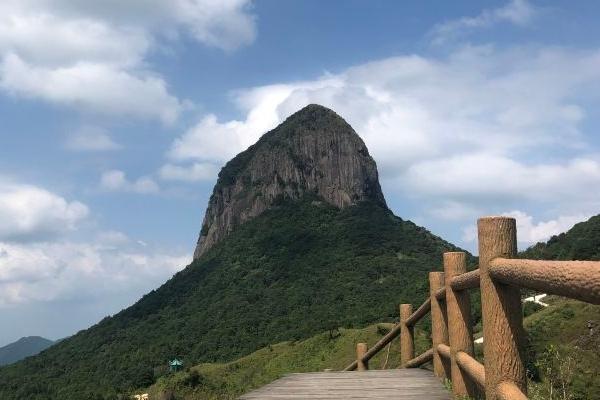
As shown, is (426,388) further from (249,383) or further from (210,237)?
(210,237)

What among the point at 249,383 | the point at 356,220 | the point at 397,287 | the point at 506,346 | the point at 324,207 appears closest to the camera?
the point at 506,346

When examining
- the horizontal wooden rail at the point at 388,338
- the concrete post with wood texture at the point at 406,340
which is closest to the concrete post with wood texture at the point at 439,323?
the concrete post with wood texture at the point at 406,340

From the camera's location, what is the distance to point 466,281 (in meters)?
3.60

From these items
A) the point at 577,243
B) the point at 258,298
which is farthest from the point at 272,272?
Answer: the point at 577,243

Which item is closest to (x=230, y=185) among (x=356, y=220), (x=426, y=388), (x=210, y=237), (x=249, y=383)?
(x=210, y=237)

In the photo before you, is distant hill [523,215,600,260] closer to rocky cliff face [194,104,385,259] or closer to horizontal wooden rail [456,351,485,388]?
horizontal wooden rail [456,351,485,388]

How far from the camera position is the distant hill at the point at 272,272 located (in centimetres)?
7894

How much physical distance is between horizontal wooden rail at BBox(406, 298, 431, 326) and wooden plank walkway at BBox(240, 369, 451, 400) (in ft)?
2.00

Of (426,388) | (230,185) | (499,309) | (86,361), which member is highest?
(230,185)

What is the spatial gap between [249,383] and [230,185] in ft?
372

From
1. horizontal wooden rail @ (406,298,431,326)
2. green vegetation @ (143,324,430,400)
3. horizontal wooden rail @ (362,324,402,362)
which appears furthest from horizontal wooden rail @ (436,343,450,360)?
green vegetation @ (143,324,430,400)

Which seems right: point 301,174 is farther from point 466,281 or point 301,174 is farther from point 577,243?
point 466,281

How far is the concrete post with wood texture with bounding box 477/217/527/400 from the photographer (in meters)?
2.64

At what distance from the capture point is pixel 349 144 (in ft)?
472
